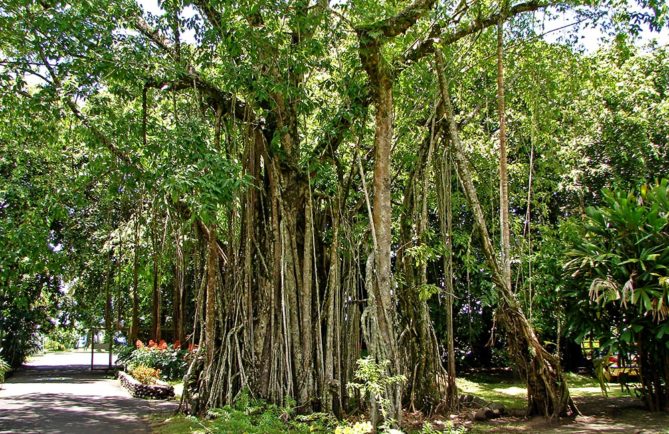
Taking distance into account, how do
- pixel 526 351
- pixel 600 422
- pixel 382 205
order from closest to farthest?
pixel 382 205
pixel 600 422
pixel 526 351

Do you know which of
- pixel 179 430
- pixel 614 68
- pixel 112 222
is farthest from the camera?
pixel 112 222

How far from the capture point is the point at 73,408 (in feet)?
27.6

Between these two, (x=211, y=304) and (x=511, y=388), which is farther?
(x=511, y=388)

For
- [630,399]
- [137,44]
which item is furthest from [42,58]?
[630,399]

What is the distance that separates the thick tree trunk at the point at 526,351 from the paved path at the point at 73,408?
171 inches

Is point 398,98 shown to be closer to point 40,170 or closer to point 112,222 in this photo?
point 40,170

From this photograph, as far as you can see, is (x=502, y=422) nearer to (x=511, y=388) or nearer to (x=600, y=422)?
(x=600, y=422)

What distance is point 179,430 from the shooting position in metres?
6.07

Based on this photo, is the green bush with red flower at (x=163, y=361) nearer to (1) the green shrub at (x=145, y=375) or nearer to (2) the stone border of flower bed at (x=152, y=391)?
(1) the green shrub at (x=145, y=375)

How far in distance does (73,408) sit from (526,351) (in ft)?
21.7

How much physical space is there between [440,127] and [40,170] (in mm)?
7788

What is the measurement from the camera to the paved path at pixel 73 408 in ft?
22.0

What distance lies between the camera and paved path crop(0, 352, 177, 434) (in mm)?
6719

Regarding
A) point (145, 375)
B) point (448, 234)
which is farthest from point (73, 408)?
point (448, 234)
